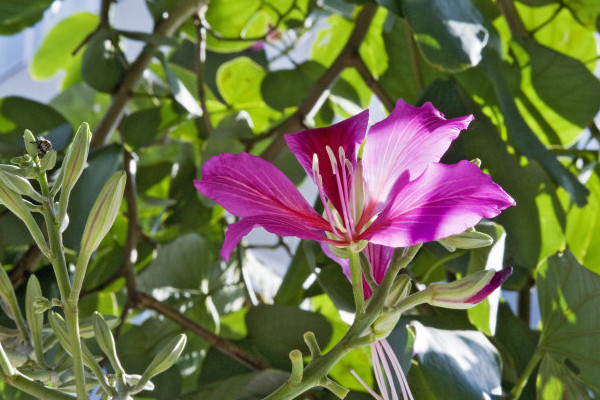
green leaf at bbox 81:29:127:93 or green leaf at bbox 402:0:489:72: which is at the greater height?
green leaf at bbox 402:0:489:72

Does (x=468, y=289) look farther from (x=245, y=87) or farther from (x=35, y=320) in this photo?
(x=245, y=87)

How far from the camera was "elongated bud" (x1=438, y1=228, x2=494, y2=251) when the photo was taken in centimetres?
16

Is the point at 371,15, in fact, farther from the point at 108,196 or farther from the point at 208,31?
the point at 108,196

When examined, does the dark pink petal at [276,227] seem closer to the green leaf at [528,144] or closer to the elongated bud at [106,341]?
the elongated bud at [106,341]

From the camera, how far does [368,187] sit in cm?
18

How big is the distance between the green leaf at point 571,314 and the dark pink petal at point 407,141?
0.14 meters

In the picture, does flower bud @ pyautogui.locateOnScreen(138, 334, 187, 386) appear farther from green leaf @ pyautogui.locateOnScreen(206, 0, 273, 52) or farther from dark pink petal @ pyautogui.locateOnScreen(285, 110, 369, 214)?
green leaf @ pyautogui.locateOnScreen(206, 0, 273, 52)

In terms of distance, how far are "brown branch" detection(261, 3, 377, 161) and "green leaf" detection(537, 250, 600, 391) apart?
0.13 m

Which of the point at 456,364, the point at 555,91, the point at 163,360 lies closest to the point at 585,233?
the point at 555,91

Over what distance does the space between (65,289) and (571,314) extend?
20cm

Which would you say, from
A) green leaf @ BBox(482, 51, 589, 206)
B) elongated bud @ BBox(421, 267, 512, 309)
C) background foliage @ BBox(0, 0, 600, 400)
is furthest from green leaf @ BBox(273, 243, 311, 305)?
elongated bud @ BBox(421, 267, 512, 309)

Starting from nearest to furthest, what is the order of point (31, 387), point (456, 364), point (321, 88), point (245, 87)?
point (31, 387) < point (456, 364) < point (321, 88) < point (245, 87)

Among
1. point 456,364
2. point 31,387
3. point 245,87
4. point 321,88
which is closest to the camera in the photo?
point 31,387

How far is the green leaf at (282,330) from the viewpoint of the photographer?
1.03 ft
